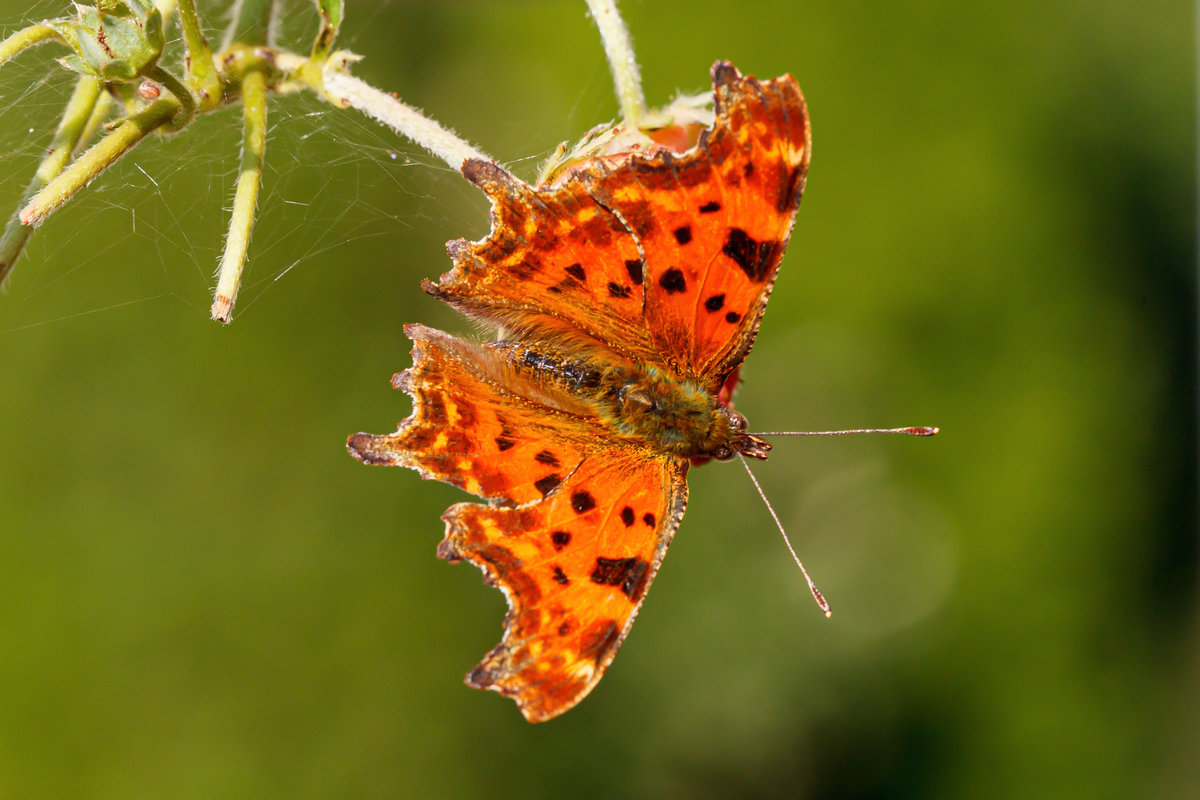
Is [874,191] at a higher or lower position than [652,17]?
lower

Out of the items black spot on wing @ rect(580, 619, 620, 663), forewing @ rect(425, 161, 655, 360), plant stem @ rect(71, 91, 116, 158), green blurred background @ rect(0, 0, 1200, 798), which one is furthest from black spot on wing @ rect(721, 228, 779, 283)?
green blurred background @ rect(0, 0, 1200, 798)

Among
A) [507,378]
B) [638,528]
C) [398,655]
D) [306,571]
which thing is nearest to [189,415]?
[306,571]

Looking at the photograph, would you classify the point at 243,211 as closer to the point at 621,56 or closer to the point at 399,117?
the point at 399,117

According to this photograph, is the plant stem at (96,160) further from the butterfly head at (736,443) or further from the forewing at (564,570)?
the butterfly head at (736,443)

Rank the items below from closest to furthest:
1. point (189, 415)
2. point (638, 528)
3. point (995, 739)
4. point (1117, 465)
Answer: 1. point (638, 528)
2. point (189, 415)
3. point (995, 739)
4. point (1117, 465)

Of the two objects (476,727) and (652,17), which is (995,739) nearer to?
(476,727)

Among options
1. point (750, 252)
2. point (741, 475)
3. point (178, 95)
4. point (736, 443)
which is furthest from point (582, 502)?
point (741, 475)

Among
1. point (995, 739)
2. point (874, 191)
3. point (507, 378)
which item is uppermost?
point (874, 191)
